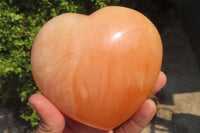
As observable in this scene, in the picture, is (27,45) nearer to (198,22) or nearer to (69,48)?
(69,48)

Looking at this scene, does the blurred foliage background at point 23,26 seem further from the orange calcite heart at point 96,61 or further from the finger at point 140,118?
the finger at point 140,118

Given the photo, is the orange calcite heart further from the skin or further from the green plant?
the green plant

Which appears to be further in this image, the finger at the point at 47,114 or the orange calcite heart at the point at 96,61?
the finger at the point at 47,114

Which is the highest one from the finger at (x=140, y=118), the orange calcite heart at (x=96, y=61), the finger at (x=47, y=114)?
the orange calcite heart at (x=96, y=61)

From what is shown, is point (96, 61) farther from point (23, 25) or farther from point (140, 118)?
point (23, 25)

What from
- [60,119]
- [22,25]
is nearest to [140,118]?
[60,119]

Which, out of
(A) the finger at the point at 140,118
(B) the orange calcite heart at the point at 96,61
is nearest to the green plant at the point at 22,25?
(B) the orange calcite heart at the point at 96,61
